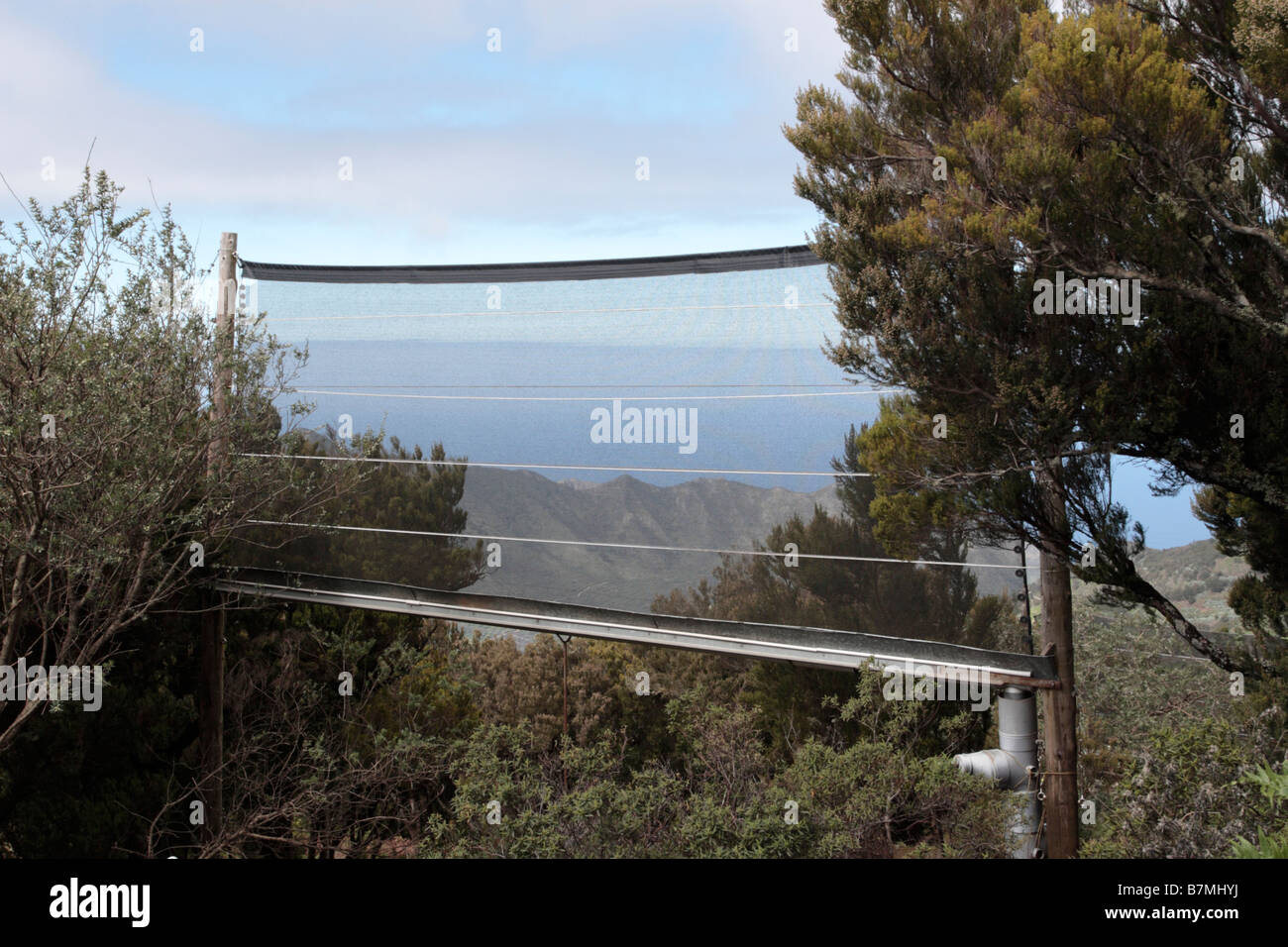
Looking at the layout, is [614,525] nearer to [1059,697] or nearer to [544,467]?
[544,467]

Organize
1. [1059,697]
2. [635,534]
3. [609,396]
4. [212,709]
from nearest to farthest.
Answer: [1059,697]
[635,534]
[609,396]
[212,709]

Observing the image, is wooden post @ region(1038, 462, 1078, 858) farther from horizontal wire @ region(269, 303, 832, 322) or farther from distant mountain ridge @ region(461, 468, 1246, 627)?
horizontal wire @ region(269, 303, 832, 322)

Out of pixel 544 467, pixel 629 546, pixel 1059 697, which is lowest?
pixel 1059 697

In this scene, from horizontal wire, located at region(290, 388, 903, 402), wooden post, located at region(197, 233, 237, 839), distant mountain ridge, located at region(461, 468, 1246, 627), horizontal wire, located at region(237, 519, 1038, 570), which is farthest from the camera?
wooden post, located at region(197, 233, 237, 839)

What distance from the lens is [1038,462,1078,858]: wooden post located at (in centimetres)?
530

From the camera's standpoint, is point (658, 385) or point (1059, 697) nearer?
point (1059, 697)

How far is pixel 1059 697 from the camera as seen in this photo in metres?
5.31

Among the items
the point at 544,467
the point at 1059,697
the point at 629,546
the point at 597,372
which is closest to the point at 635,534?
the point at 629,546

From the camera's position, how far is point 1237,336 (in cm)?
489

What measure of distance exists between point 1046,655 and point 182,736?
6.45 meters

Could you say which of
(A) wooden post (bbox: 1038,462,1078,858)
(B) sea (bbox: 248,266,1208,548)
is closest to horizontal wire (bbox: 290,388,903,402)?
(B) sea (bbox: 248,266,1208,548)
